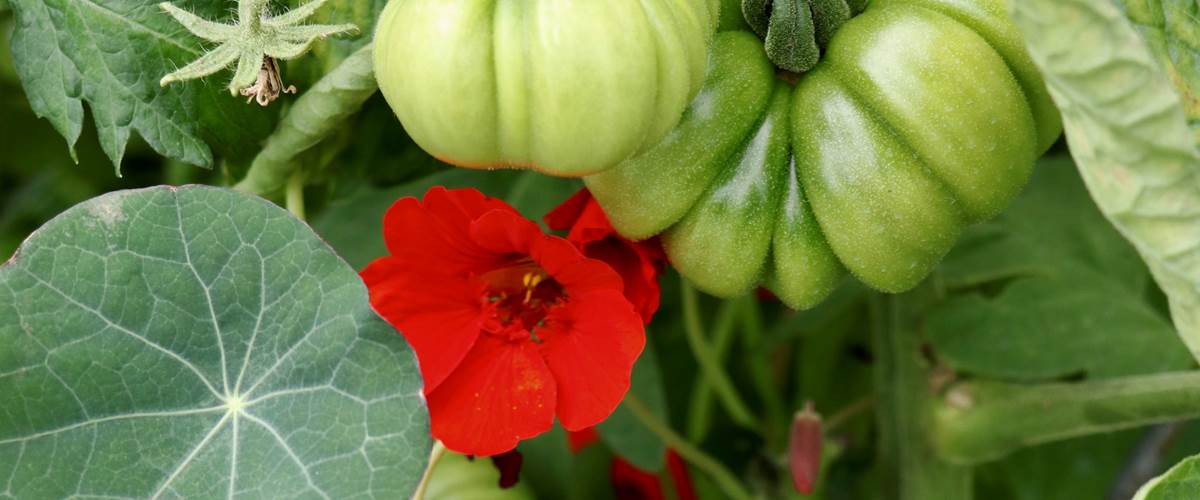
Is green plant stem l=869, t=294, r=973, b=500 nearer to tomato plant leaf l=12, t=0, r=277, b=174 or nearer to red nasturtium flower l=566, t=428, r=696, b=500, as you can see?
red nasturtium flower l=566, t=428, r=696, b=500

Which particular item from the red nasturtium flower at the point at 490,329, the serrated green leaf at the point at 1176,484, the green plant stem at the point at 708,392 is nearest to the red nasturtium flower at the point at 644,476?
the green plant stem at the point at 708,392

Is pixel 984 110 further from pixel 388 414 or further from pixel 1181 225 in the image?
pixel 388 414

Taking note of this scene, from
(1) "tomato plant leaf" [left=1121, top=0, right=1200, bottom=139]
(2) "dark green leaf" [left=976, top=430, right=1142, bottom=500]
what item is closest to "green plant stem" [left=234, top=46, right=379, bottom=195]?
(1) "tomato plant leaf" [left=1121, top=0, right=1200, bottom=139]

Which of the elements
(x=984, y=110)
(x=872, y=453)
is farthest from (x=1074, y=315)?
(x=984, y=110)

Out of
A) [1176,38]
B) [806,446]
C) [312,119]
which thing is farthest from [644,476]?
[1176,38]

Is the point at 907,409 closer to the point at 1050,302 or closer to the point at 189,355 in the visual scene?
the point at 1050,302
